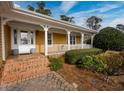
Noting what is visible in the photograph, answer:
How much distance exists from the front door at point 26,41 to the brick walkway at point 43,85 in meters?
6.79

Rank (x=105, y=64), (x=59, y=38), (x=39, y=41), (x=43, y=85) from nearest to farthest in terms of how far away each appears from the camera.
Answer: (x=43, y=85) → (x=105, y=64) → (x=39, y=41) → (x=59, y=38)

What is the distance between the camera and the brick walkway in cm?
535

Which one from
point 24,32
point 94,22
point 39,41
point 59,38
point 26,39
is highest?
point 94,22

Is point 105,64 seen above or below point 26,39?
below

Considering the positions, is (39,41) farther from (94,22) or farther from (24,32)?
(94,22)

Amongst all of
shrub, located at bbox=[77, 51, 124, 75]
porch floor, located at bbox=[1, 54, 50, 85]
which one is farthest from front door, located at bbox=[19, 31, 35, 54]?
shrub, located at bbox=[77, 51, 124, 75]

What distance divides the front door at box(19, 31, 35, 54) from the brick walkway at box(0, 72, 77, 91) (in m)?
6.79

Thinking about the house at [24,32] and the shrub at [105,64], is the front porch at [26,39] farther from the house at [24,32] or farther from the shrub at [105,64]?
the shrub at [105,64]

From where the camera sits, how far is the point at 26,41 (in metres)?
13.1

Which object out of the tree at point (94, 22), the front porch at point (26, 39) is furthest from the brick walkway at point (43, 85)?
the tree at point (94, 22)

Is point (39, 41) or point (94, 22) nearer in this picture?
point (39, 41)

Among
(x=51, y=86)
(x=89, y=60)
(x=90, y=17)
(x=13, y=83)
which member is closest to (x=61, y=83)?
(x=51, y=86)

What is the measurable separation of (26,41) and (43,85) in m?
8.02

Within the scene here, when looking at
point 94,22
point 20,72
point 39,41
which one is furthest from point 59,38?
point 94,22
